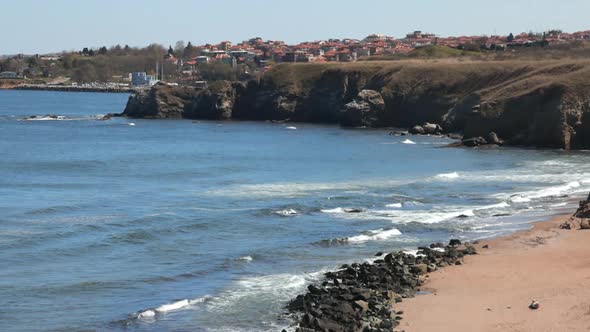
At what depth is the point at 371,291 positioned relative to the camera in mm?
25922

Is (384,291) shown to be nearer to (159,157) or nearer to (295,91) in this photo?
(159,157)

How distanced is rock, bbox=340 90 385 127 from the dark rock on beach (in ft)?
246

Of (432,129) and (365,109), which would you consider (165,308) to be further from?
(365,109)

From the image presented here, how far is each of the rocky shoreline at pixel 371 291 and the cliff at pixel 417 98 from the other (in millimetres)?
46897

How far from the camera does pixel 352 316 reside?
23250mm

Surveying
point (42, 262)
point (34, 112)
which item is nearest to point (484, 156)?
point (42, 262)

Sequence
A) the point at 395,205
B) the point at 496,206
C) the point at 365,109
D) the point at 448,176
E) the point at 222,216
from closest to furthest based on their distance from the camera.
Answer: the point at 222,216 < the point at 496,206 < the point at 395,205 < the point at 448,176 < the point at 365,109

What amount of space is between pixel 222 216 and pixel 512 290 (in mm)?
18065

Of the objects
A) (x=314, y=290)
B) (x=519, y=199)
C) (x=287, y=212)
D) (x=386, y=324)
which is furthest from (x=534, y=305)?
(x=519, y=199)

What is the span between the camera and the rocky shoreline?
22781 mm

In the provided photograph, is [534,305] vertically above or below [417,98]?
below

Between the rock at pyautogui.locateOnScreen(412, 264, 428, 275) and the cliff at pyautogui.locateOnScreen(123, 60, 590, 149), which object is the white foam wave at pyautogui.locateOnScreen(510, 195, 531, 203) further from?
the cliff at pyautogui.locateOnScreen(123, 60, 590, 149)

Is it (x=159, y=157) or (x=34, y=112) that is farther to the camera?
(x=34, y=112)

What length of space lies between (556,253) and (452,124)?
205ft
